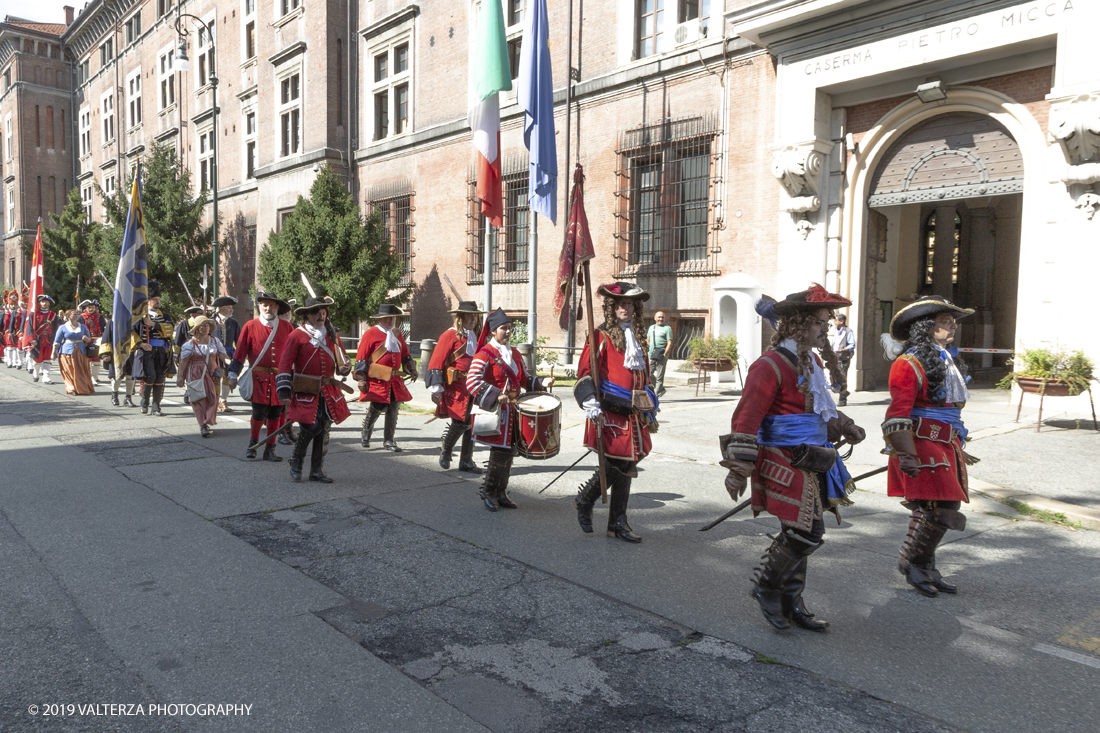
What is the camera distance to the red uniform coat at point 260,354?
9188 mm

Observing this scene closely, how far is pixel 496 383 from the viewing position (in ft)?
22.8

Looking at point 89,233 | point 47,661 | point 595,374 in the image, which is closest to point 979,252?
point 595,374

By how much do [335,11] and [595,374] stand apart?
24961 millimetres

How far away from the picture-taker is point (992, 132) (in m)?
13.2

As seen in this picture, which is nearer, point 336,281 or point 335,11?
point 336,281

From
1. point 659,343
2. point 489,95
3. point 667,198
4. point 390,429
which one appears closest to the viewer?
point 390,429

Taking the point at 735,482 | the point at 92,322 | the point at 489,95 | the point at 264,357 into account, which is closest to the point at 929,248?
the point at 489,95

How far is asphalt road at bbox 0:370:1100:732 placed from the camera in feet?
10.8

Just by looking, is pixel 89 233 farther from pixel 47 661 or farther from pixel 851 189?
pixel 47 661

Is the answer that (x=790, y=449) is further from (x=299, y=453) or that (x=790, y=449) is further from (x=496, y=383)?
(x=299, y=453)

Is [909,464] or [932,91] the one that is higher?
[932,91]

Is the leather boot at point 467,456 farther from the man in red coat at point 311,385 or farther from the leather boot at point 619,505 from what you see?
the leather boot at point 619,505

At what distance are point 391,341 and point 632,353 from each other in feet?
15.3

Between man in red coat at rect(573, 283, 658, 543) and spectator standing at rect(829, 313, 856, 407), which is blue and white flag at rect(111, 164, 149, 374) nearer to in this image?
man in red coat at rect(573, 283, 658, 543)
